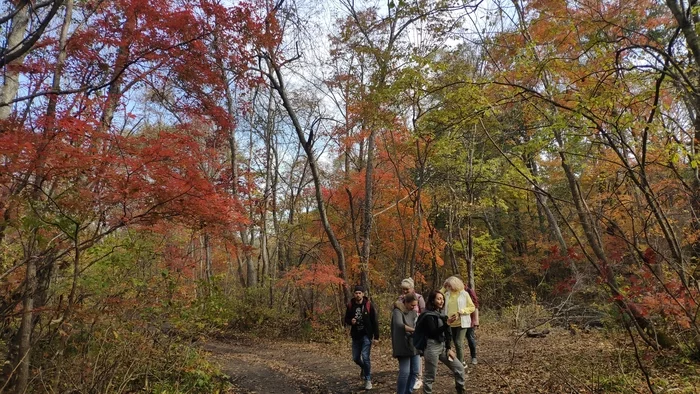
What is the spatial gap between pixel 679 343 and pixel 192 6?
961 centimetres

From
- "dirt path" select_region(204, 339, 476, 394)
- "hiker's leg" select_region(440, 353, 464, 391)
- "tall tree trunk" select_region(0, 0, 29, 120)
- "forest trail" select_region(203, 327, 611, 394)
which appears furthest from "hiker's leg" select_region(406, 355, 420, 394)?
"tall tree trunk" select_region(0, 0, 29, 120)

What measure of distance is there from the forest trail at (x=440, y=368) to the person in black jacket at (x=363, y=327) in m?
0.46

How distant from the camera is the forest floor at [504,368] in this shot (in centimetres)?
526

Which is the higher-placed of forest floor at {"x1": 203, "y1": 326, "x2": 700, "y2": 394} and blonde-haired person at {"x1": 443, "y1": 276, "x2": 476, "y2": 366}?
blonde-haired person at {"x1": 443, "y1": 276, "x2": 476, "y2": 366}

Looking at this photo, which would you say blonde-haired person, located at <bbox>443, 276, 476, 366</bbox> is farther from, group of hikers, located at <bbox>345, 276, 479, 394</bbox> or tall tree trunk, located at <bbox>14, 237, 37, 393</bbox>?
tall tree trunk, located at <bbox>14, 237, 37, 393</bbox>

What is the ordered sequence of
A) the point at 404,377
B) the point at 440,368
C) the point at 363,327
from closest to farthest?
the point at 404,377 < the point at 363,327 < the point at 440,368

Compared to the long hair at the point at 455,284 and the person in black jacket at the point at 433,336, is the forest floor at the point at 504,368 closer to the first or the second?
the person in black jacket at the point at 433,336

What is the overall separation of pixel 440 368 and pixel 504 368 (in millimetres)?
1069

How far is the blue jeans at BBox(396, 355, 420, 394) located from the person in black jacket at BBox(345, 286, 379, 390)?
1010 mm

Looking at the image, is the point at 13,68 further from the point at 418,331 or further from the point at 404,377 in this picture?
the point at 404,377

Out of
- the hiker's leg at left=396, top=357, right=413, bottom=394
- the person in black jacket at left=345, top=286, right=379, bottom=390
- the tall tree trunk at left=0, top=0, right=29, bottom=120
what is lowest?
the hiker's leg at left=396, top=357, right=413, bottom=394

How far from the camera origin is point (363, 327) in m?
6.11

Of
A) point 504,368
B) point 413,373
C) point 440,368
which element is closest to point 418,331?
point 413,373

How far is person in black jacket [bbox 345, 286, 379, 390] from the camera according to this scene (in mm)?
6105
